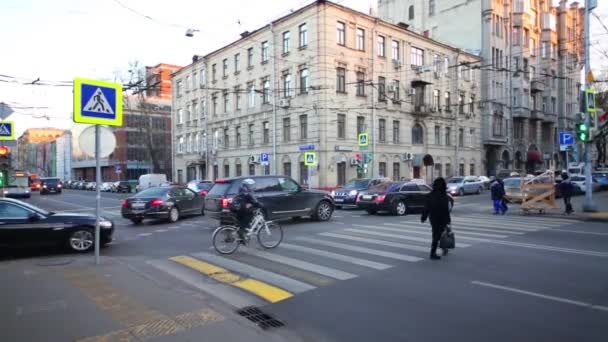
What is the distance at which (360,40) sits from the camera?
108 ft

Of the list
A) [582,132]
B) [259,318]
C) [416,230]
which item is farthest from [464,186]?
[259,318]

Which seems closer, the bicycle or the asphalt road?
the asphalt road

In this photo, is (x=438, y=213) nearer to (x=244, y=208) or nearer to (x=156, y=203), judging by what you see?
(x=244, y=208)

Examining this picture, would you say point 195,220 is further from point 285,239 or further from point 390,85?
point 390,85

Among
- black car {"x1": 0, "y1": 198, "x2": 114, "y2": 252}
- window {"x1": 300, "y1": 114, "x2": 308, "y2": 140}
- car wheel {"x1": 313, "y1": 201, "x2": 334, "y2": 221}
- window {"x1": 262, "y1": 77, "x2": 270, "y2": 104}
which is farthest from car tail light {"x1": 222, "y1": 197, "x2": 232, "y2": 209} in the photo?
window {"x1": 262, "y1": 77, "x2": 270, "y2": 104}

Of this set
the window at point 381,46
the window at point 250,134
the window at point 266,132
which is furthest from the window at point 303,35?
the window at point 250,134

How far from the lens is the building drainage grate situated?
16.2 ft

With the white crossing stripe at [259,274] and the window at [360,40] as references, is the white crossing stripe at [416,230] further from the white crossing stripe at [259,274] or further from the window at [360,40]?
the window at [360,40]

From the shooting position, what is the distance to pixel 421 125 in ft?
127

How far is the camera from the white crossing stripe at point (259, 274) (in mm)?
6459

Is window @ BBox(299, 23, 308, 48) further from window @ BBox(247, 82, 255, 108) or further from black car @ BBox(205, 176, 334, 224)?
black car @ BBox(205, 176, 334, 224)

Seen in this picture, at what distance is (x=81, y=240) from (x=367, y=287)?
283 inches

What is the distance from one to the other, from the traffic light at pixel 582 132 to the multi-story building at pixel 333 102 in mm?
9511

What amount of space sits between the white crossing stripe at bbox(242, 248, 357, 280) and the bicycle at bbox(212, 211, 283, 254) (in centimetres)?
32
